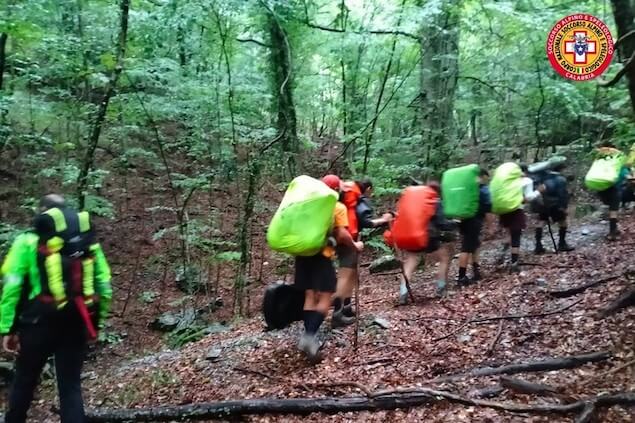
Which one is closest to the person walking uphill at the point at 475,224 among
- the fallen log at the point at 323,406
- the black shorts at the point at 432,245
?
the black shorts at the point at 432,245

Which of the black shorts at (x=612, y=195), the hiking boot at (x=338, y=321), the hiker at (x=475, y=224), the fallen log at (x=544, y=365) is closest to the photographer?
the fallen log at (x=544, y=365)

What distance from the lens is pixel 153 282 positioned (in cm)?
1334

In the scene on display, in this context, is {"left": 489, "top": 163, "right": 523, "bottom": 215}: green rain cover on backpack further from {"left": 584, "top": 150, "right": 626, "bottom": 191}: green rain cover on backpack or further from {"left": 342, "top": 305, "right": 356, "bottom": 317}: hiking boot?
{"left": 342, "top": 305, "right": 356, "bottom": 317}: hiking boot

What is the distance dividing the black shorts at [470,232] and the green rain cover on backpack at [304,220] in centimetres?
340

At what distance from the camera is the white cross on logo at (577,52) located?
24.4 ft

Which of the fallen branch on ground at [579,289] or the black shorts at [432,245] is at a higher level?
the black shorts at [432,245]

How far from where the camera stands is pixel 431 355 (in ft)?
17.8

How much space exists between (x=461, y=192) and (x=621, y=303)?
114 inches

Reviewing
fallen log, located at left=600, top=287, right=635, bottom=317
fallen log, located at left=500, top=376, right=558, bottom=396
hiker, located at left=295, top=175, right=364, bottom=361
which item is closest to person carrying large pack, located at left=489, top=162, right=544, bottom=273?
fallen log, located at left=600, top=287, right=635, bottom=317

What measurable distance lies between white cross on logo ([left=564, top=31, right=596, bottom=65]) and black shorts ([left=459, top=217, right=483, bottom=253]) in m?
2.59

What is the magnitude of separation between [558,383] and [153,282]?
427 inches

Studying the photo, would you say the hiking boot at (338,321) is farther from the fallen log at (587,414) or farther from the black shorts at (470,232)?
the fallen log at (587,414)

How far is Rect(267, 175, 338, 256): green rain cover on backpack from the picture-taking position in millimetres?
5305

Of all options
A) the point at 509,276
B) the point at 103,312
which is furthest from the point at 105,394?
the point at 509,276
